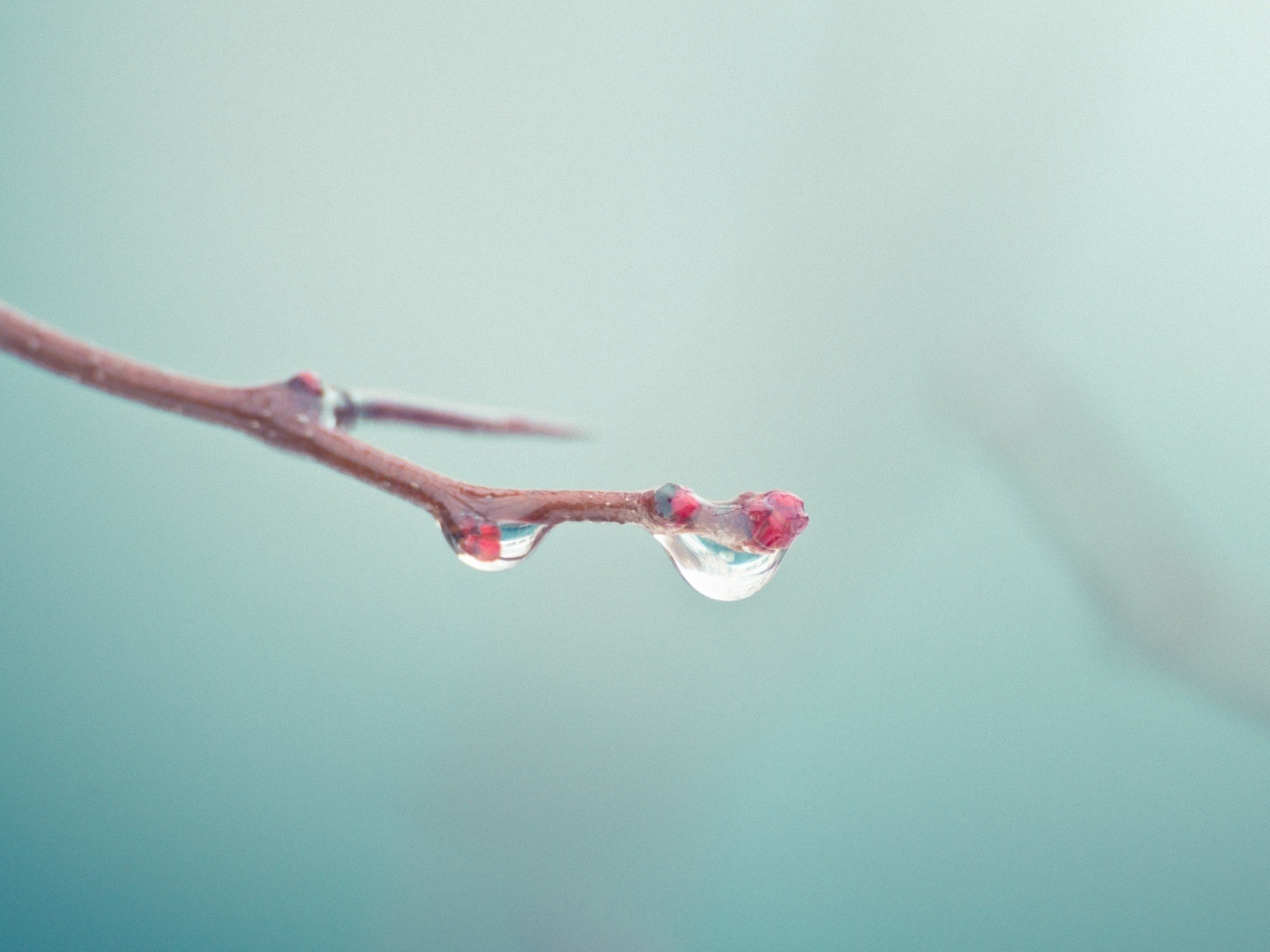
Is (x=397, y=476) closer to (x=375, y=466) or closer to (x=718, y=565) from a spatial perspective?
(x=375, y=466)

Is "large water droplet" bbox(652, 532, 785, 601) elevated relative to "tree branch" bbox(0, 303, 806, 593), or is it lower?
lower

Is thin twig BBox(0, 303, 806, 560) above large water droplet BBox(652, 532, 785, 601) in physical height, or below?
above

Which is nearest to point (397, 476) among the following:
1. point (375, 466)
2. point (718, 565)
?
point (375, 466)

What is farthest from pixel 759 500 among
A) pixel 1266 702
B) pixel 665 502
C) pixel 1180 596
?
pixel 1266 702

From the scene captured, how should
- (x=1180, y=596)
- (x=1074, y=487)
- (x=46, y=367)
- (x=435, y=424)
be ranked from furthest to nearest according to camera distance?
1. (x=1074, y=487)
2. (x=1180, y=596)
3. (x=435, y=424)
4. (x=46, y=367)

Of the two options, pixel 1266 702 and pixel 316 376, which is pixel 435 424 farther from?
pixel 1266 702
